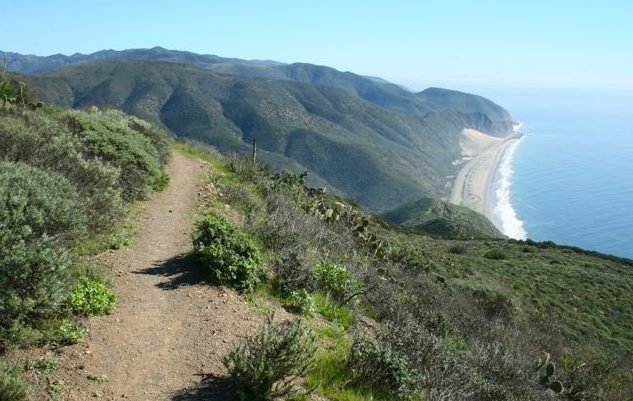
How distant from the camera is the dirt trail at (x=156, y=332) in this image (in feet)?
18.1

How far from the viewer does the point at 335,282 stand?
9.71m

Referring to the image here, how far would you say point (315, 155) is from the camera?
165125mm

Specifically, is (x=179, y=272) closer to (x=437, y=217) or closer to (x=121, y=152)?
(x=121, y=152)

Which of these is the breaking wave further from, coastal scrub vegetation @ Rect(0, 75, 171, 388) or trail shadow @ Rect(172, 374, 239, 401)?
trail shadow @ Rect(172, 374, 239, 401)

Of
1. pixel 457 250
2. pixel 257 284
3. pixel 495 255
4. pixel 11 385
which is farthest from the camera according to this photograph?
pixel 457 250

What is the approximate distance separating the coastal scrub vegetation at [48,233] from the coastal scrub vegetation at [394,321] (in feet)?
9.04

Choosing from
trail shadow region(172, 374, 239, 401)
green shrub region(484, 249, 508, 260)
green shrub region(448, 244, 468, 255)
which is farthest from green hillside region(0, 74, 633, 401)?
green shrub region(448, 244, 468, 255)

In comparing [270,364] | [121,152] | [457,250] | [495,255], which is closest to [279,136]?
[457,250]

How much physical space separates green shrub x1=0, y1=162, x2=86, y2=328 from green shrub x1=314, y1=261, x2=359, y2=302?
4363 millimetres

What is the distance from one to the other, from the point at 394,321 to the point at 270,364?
4.41 m

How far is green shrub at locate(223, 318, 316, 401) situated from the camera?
5.39 m

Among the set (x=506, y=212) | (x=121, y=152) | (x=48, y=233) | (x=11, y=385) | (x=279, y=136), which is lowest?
(x=506, y=212)

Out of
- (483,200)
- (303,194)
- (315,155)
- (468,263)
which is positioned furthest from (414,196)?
(303,194)

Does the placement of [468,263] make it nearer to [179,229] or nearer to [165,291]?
[179,229]
